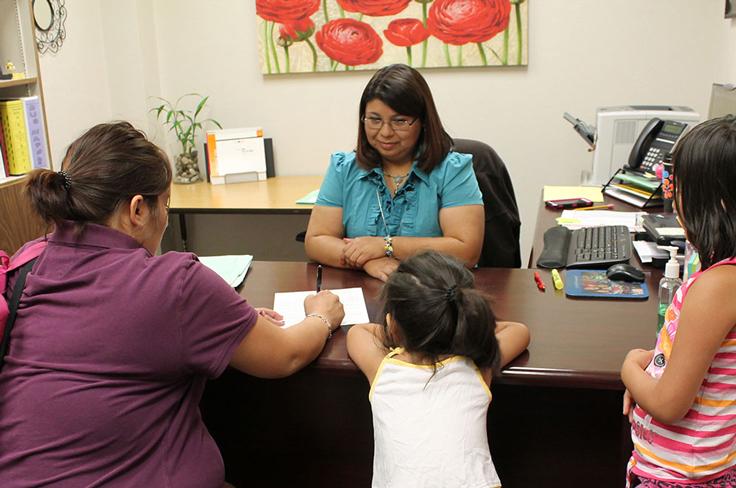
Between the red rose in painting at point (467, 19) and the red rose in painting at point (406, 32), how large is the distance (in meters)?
0.05

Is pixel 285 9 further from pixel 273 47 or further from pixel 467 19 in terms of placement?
pixel 467 19

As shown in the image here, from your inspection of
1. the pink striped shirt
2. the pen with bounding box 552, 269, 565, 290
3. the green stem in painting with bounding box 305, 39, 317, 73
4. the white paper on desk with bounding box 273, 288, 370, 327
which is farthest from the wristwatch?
the green stem in painting with bounding box 305, 39, 317, 73

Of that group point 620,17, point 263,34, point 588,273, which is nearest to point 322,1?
point 263,34

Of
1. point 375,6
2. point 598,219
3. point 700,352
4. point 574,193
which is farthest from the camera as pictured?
point 375,6

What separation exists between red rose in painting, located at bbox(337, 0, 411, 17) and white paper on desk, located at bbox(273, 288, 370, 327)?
6.80 ft

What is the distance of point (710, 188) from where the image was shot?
3.66 feet

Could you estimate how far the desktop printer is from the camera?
3.02 metres

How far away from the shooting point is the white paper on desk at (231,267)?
1959 millimetres

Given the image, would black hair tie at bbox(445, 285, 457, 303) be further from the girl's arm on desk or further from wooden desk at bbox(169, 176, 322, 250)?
wooden desk at bbox(169, 176, 322, 250)

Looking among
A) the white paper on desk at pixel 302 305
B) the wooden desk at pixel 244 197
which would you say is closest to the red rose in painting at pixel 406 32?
the wooden desk at pixel 244 197

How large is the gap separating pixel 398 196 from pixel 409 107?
10.4 inches

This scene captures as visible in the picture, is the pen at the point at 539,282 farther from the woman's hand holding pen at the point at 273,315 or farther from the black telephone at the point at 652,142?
the black telephone at the point at 652,142

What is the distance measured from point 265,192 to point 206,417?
1.80m

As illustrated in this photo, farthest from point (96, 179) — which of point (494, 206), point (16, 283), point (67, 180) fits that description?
point (494, 206)
